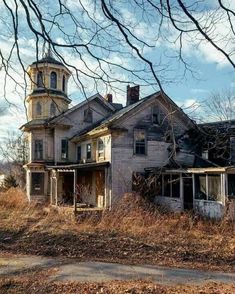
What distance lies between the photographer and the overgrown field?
1305cm

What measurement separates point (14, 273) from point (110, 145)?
659 inches

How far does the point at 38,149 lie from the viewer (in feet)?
113

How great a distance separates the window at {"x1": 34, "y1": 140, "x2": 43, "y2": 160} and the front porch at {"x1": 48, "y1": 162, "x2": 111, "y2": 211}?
1780 mm

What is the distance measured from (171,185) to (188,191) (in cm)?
139

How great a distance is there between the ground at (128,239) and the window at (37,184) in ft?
30.8

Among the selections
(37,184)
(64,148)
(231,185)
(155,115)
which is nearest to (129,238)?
(231,185)

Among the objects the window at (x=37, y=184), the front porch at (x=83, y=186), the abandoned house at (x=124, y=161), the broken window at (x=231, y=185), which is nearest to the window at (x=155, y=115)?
the abandoned house at (x=124, y=161)

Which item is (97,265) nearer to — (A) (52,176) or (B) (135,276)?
(B) (135,276)

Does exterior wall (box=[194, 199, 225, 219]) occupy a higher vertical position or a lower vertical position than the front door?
lower

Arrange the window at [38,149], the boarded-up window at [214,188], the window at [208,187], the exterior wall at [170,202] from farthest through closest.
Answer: the window at [38,149]
the exterior wall at [170,202]
the window at [208,187]
the boarded-up window at [214,188]

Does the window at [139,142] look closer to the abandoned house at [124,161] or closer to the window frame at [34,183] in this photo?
the abandoned house at [124,161]

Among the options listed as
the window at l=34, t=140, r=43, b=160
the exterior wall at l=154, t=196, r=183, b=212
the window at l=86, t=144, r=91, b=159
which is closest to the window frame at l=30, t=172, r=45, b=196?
the window at l=34, t=140, r=43, b=160

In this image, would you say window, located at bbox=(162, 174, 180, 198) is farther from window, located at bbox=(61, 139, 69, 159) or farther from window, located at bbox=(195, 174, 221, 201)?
window, located at bbox=(61, 139, 69, 159)

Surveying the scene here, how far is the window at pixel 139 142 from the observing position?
27938 mm
